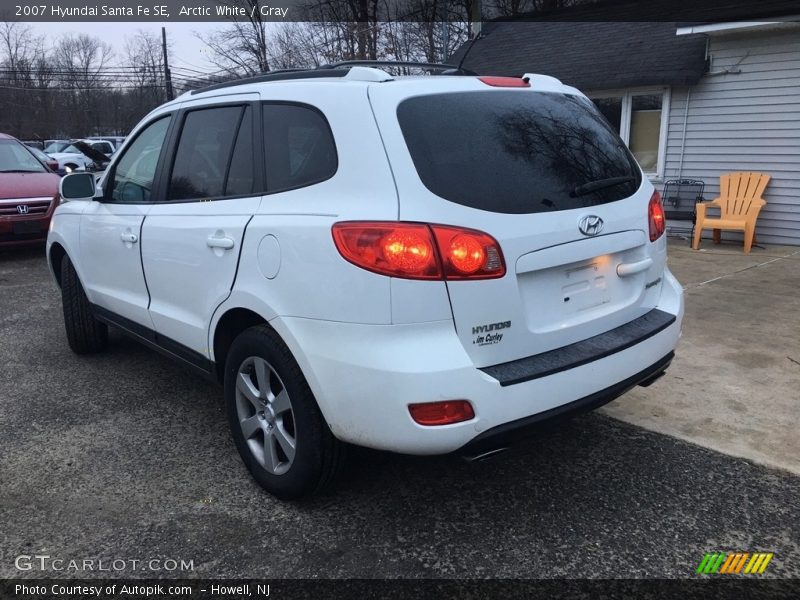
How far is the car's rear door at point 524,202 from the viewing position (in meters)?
2.30

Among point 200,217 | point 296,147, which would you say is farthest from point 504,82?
point 200,217

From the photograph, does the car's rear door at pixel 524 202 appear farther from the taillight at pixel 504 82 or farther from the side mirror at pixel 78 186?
the side mirror at pixel 78 186

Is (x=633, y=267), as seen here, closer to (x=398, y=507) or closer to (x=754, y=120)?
(x=398, y=507)

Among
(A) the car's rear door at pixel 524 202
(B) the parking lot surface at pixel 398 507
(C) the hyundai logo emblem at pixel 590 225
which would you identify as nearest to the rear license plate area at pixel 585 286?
(A) the car's rear door at pixel 524 202

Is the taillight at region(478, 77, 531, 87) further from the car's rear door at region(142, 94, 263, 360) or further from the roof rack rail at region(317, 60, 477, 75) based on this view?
the car's rear door at region(142, 94, 263, 360)

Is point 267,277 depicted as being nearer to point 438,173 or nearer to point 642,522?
point 438,173

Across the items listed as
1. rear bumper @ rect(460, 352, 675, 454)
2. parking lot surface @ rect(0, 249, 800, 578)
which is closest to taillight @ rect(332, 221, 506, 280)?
rear bumper @ rect(460, 352, 675, 454)

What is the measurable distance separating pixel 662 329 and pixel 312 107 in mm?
1808

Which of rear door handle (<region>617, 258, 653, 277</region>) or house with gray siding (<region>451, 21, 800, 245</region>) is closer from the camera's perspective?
rear door handle (<region>617, 258, 653, 277</region>)

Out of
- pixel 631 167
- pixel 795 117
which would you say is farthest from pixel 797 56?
pixel 631 167

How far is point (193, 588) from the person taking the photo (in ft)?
7.75

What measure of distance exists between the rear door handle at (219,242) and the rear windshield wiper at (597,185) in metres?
1.46

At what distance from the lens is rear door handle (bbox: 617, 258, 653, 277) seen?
9.07 ft

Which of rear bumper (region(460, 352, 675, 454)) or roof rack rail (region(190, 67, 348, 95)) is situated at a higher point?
roof rack rail (region(190, 67, 348, 95))
